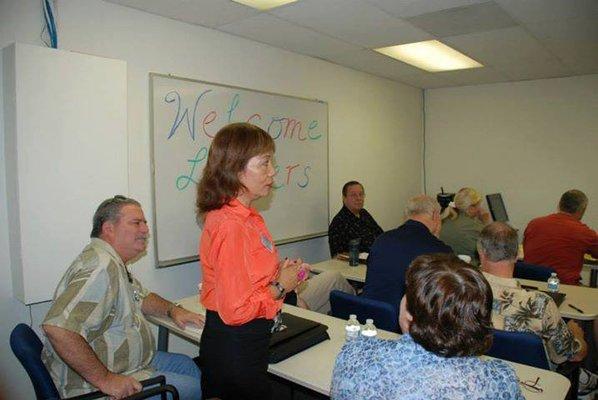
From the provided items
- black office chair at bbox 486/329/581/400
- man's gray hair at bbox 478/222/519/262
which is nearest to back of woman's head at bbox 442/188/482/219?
man's gray hair at bbox 478/222/519/262

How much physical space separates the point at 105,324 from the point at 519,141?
206 inches

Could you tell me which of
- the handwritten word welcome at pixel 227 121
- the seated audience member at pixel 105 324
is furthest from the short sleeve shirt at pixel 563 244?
the seated audience member at pixel 105 324

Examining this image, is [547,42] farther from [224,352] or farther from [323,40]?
[224,352]

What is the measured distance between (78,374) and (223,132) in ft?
3.66

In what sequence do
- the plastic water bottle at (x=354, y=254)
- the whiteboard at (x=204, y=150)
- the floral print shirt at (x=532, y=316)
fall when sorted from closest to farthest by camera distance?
the floral print shirt at (x=532, y=316) → the whiteboard at (x=204, y=150) → the plastic water bottle at (x=354, y=254)

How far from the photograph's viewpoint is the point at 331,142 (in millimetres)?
4328

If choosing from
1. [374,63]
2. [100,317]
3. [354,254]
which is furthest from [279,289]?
[374,63]

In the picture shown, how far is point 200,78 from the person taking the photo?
304 cm

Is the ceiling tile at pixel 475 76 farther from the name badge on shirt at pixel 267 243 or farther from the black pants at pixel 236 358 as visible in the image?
the black pants at pixel 236 358

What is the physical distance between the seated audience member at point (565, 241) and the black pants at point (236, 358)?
2893mm

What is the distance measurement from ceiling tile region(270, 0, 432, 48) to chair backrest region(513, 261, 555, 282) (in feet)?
6.56

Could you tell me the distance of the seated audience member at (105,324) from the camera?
5.19 feet

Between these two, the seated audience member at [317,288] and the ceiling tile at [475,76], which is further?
the ceiling tile at [475,76]

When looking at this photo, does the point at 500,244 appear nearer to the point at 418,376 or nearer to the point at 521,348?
the point at 521,348
